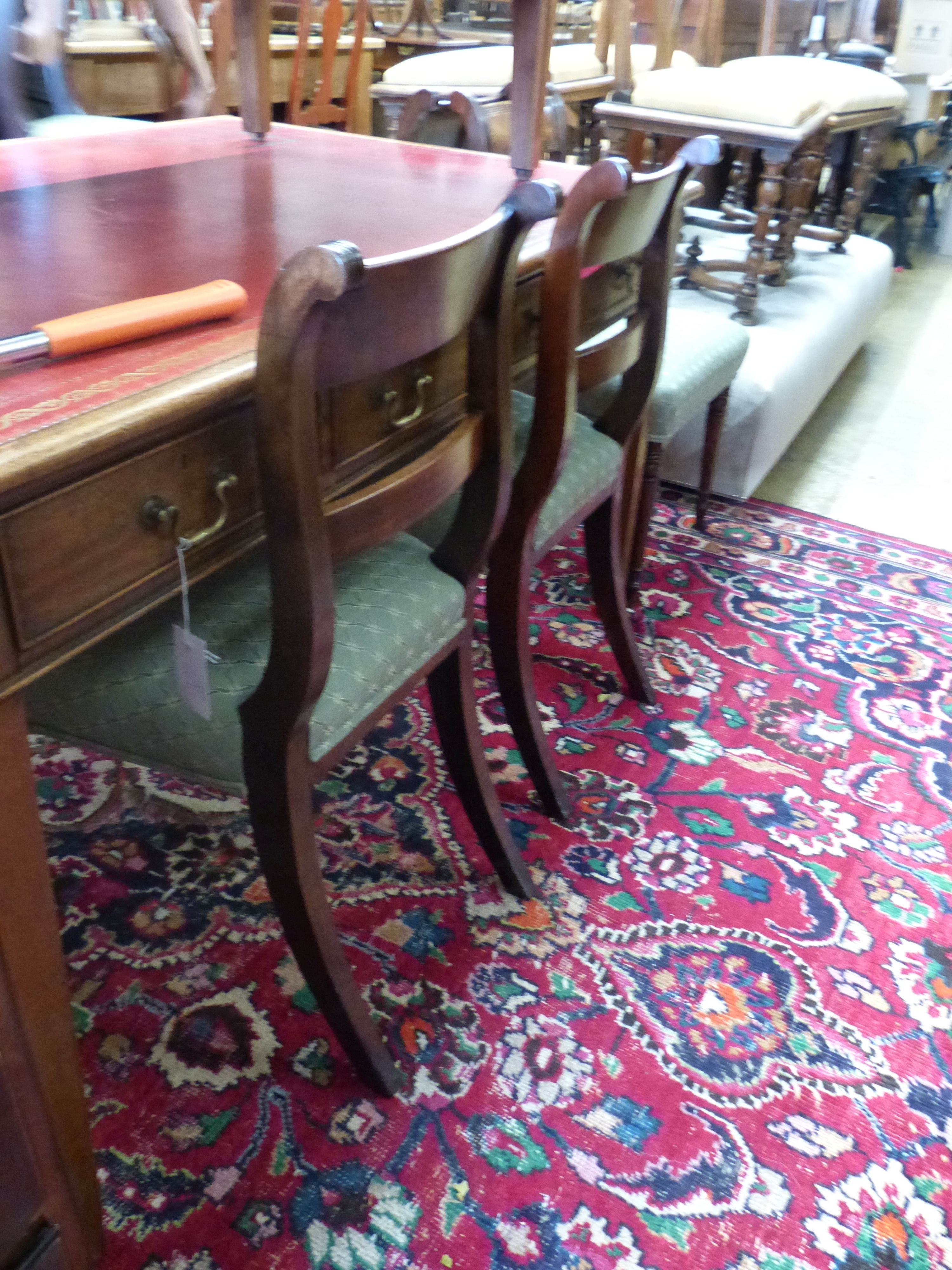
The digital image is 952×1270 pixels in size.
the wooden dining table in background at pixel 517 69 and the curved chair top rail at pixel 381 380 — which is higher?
the wooden dining table in background at pixel 517 69

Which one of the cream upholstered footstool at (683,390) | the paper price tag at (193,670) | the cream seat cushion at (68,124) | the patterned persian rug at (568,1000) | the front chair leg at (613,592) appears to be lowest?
the patterned persian rug at (568,1000)

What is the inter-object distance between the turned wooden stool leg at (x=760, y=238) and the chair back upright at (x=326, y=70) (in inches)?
69.0

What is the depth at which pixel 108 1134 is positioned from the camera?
97 centimetres

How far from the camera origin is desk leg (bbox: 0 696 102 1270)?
64cm

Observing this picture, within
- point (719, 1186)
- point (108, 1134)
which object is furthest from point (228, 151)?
point (719, 1186)

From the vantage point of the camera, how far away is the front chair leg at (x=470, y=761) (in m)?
1.13

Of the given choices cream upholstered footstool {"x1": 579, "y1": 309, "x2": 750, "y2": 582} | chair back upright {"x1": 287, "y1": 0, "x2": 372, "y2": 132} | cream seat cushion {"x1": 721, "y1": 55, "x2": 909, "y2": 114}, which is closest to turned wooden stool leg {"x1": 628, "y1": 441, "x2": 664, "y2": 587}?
cream upholstered footstool {"x1": 579, "y1": 309, "x2": 750, "y2": 582}

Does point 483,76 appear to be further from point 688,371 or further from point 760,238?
point 688,371

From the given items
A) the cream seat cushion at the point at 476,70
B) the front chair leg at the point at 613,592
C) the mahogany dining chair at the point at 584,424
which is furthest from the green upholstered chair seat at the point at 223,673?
the cream seat cushion at the point at 476,70

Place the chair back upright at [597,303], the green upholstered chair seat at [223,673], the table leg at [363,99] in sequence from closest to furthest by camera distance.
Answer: the green upholstered chair seat at [223,673], the chair back upright at [597,303], the table leg at [363,99]

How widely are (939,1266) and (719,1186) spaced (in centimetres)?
21

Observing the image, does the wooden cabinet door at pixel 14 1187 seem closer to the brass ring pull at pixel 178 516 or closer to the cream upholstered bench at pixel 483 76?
the brass ring pull at pixel 178 516

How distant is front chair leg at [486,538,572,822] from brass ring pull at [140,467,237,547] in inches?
21.4

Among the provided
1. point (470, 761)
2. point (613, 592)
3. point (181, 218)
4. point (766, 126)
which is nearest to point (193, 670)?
point (470, 761)
